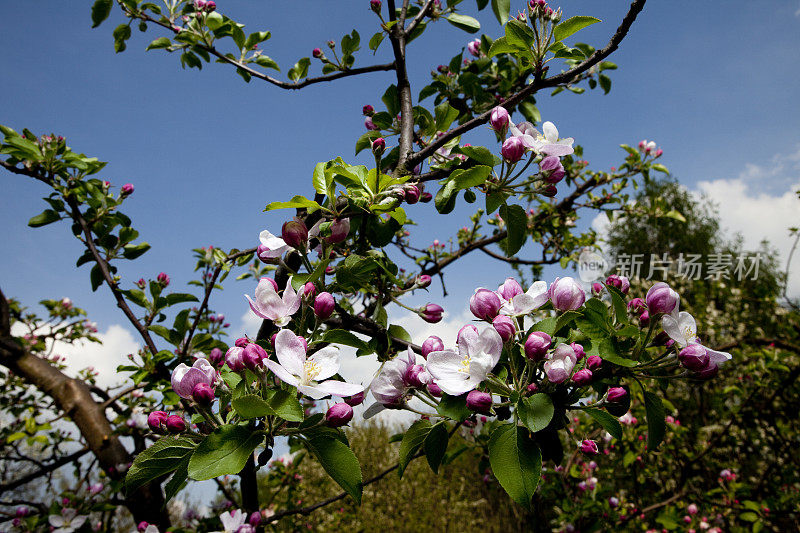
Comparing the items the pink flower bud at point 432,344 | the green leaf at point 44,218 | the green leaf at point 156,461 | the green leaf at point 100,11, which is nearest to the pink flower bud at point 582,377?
the pink flower bud at point 432,344

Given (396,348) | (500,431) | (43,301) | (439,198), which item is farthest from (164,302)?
(43,301)

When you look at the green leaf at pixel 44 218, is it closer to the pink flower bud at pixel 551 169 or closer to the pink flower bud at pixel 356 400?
the pink flower bud at pixel 356 400

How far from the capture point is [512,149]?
0.83 metres

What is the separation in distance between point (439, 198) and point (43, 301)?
3.22 metres

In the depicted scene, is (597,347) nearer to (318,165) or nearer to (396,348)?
(396,348)

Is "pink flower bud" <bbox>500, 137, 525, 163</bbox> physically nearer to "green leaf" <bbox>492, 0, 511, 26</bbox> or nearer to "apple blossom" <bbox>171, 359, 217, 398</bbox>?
"apple blossom" <bbox>171, 359, 217, 398</bbox>

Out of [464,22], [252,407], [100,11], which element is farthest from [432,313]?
[100,11]

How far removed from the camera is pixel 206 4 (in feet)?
5.53

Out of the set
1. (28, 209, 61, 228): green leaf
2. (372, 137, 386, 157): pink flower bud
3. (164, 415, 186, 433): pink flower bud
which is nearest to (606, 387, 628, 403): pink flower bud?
(372, 137, 386, 157): pink flower bud

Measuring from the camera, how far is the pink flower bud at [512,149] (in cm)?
82

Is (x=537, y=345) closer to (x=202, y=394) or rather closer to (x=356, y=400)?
(x=356, y=400)

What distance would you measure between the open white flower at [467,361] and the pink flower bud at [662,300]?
11.0 inches

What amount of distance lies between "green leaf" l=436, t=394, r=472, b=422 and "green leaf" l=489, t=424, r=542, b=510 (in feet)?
0.17

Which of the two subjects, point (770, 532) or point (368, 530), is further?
point (368, 530)
